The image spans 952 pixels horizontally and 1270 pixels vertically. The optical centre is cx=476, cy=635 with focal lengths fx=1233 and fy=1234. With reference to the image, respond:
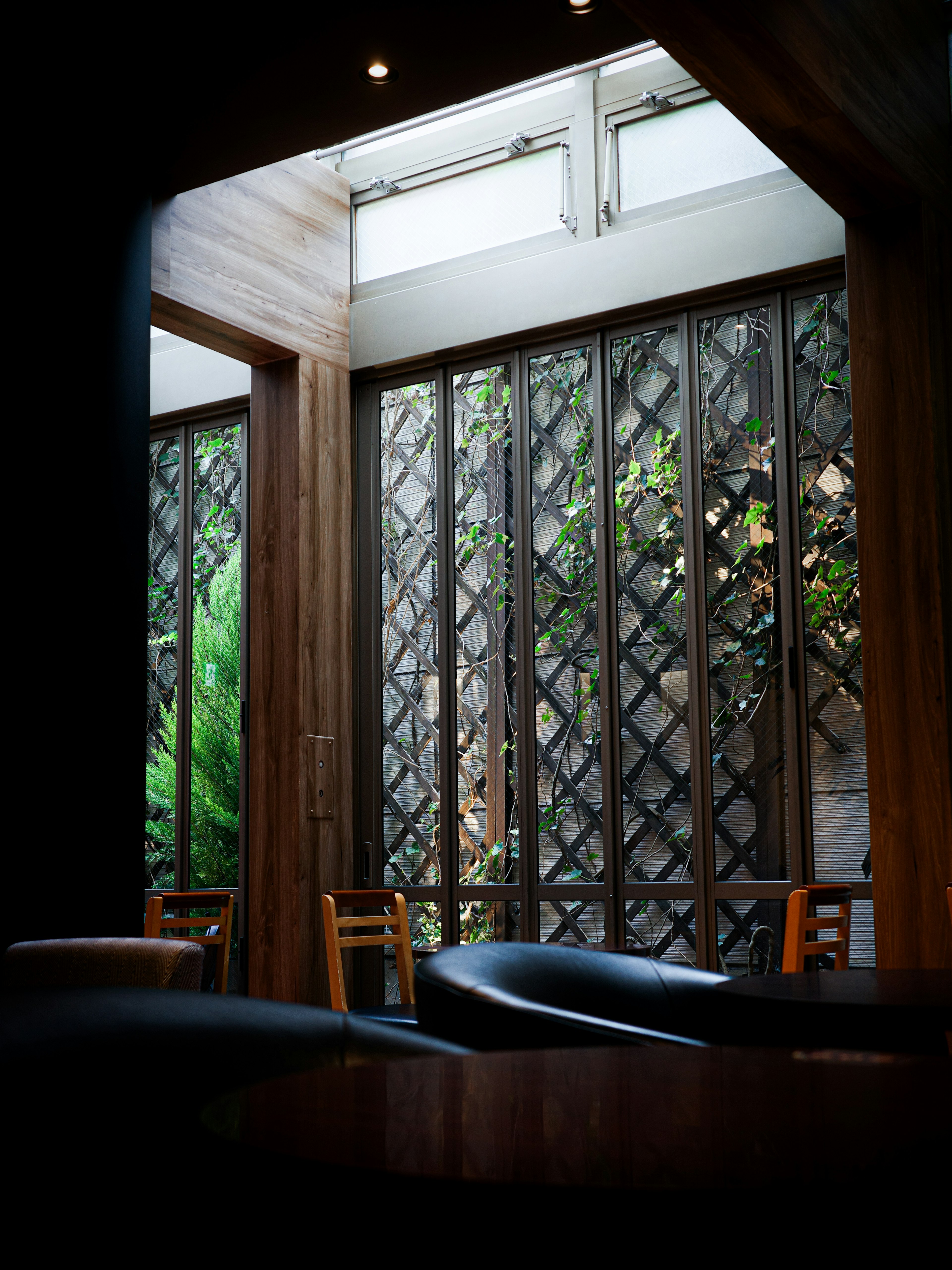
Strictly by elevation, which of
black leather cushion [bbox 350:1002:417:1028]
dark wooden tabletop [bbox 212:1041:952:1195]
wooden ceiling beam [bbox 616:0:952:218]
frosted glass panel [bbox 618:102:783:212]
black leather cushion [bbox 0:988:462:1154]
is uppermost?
frosted glass panel [bbox 618:102:783:212]

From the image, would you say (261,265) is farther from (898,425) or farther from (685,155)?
(898,425)

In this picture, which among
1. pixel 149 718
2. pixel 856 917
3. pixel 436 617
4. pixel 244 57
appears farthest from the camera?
pixel 149 718

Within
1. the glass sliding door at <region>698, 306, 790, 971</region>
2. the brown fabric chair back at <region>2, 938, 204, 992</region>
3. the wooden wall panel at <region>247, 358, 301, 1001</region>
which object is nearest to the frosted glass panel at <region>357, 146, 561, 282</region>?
the wooden wall panel at <region>247, 358, 301, 1001</region>

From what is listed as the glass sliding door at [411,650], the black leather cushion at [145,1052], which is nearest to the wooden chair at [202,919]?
the glass sliding door at [411,650]

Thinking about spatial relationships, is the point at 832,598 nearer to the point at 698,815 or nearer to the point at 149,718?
the point at 698,815

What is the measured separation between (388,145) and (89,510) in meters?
2.96

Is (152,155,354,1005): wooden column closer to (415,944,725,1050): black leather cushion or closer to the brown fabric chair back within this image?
the brown fabric chair back

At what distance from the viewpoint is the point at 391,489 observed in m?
5.60

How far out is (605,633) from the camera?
4992 mm

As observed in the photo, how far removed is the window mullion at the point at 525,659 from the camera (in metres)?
5.05

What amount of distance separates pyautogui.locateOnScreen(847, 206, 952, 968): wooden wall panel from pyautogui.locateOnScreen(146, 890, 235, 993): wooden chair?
2293 mm

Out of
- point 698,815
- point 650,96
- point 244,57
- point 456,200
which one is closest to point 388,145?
point 456,200

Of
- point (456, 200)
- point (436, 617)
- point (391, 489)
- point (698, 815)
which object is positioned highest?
point (456, 200)

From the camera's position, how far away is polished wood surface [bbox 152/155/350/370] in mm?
4914
